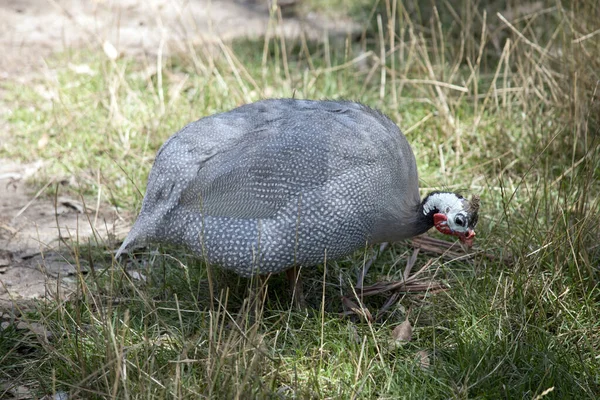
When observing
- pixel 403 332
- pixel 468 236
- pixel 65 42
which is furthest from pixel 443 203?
pixel 65 42

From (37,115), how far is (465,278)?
3.15m

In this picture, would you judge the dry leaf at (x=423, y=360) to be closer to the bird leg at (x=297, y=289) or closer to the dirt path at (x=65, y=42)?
the bird leg at (x=297, y=289)

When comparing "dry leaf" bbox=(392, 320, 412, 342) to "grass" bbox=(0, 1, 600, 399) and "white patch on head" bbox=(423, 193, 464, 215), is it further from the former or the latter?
"white patch on head" bbox=(423, 193, 464, 215)

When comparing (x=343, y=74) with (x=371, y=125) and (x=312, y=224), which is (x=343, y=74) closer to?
(x=371, y=125)

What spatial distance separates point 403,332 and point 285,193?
2.38 feet

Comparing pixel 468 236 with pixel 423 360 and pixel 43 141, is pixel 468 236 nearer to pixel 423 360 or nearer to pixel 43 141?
pixel 423 360

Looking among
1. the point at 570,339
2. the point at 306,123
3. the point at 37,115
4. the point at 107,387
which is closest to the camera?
the point at 107,387

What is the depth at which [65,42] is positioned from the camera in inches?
245

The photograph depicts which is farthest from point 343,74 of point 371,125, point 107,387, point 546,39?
point 107,387

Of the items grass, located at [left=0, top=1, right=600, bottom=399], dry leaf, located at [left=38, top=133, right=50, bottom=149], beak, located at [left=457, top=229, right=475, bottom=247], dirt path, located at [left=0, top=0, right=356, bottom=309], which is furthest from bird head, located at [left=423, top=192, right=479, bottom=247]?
dry leaf, located at [left=38, top=133, right=50, bottom=149]

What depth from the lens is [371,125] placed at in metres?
3.29

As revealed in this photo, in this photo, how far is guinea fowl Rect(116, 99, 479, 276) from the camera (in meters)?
3.02

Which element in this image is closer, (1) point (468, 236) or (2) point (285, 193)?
(2) point (285, 193)

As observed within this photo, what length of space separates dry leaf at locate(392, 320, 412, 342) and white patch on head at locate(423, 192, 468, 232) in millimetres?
455
